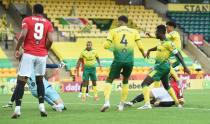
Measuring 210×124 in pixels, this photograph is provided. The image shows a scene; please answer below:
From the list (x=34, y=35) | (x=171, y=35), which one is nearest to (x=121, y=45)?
(x=34, y=35)

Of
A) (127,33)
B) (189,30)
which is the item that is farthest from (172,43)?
(189,30)

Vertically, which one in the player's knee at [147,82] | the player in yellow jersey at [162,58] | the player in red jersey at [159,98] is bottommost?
the player in red jersey at [159,98]

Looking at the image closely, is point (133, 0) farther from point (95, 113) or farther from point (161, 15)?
point (95, 113)

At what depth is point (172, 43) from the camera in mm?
17891

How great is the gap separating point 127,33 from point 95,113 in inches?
89.0

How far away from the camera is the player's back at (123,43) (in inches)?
662

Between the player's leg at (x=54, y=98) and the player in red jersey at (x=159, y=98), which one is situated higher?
the player's leg at (x=54, y=98)

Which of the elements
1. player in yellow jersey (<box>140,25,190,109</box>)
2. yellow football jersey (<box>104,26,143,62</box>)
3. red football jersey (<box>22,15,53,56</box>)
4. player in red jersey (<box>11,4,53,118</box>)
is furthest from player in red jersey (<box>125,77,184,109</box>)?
red football jersey (<box>22,15,53,56</box>)

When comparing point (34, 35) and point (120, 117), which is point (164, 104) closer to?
point (120, 117)

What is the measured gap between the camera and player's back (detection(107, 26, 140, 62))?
16.8 meters

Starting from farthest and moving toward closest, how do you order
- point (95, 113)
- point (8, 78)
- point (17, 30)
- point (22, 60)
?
point (17, 30) < point (8, 78) < point (95, 113) < point (22, 60)

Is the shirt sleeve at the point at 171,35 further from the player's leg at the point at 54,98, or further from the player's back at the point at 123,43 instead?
the player's leg at the point at 54,98

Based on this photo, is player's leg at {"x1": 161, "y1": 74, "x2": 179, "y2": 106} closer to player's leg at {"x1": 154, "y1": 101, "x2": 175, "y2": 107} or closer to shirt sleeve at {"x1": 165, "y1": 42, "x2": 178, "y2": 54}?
player's leg at {"x1": 154, "y1": 101, "x2": 175, "y2": 107}

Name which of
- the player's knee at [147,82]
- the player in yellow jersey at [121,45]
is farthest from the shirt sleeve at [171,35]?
the player in yellow jersey at [121,45]
